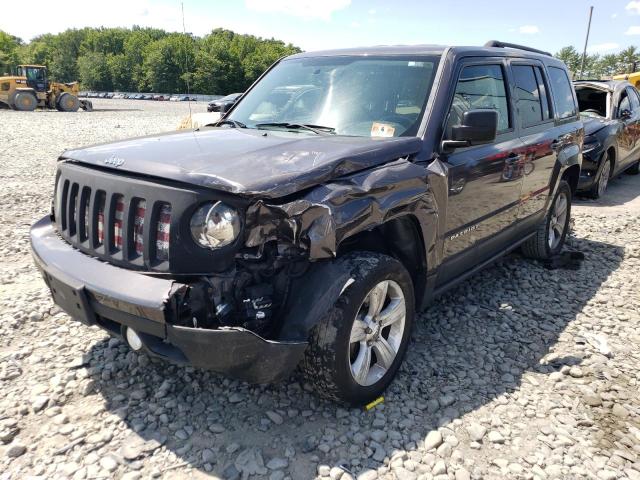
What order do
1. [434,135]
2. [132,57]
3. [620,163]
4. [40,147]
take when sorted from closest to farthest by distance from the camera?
[434,135] → [620,163] → [40,147] → [132,57]

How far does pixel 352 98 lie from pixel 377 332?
5.36ft

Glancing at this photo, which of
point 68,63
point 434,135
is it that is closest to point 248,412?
point 434,135

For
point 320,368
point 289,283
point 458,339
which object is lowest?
point 458,339

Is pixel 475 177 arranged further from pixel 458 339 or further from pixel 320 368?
pixel 320 368

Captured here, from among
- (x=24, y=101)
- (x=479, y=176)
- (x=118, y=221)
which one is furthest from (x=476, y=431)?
(x=24, y=101)

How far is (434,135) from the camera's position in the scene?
334 centimetres

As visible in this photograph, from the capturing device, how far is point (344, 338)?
266 centimetres

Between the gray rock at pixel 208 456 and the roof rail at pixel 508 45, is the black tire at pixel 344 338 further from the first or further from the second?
the roof rail at pixel 508 45

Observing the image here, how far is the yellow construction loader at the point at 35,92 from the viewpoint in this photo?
1164 inches

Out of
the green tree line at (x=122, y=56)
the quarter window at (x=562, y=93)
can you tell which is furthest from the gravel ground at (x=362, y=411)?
the green tree line at (x=122, y=56)

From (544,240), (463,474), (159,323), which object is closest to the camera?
(159,323)

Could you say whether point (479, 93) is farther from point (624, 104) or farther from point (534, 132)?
point (624, 104)

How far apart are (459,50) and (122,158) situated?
2.41 m

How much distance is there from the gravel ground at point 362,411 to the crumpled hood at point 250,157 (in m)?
1.32
